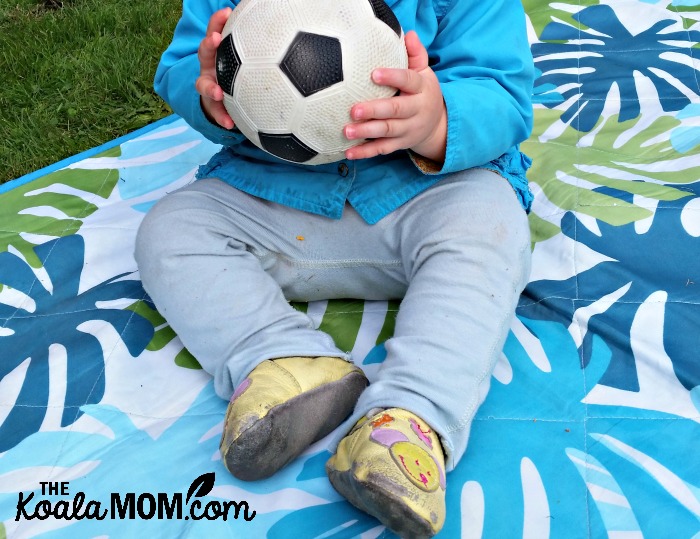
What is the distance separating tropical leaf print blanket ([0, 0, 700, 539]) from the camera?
3.29 ft

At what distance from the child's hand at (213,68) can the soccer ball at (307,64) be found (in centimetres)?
7

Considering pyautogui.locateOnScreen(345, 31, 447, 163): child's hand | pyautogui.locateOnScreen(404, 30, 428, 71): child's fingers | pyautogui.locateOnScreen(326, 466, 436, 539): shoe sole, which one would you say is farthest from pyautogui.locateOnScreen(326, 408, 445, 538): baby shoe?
pyautogui.locateOnScreen(404, 30, 428, 71): child's fingers

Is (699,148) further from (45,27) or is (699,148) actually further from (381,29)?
(45,27)

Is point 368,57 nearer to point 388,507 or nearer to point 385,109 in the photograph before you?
point 385,109

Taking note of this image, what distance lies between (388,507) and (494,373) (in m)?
0.37

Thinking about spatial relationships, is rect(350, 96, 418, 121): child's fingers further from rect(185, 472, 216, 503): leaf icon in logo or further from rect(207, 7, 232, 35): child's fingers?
rect(185, 472, 216, 503): leaf icon in logo

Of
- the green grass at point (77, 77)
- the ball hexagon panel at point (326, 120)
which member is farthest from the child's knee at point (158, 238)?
the green grass at point (77, 77)

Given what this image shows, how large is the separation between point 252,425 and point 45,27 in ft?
7.03

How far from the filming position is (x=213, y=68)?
116 cm

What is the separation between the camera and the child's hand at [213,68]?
1.11m

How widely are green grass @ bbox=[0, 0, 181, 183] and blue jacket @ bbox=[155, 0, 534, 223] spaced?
0.92m

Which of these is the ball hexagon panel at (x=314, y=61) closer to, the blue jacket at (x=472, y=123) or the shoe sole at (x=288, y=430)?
the blue jacket at (x=472, y=123)

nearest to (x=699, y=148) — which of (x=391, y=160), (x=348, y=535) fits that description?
(x=391, y=160)

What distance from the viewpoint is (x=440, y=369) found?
1019 mm
